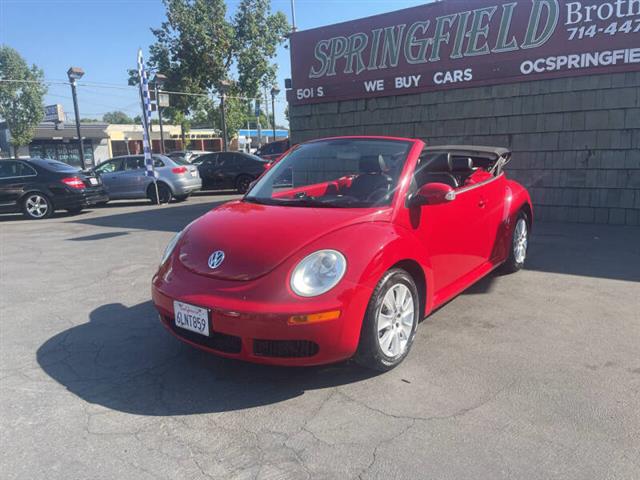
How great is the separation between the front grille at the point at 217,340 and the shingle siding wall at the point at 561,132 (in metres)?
7.26

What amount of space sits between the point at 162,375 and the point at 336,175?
2060 millimetres

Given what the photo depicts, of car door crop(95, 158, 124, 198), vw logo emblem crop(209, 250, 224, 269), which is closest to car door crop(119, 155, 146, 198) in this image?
car door crop(95, 158, 124, 198)

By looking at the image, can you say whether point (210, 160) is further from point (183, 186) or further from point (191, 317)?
point (191, 317)

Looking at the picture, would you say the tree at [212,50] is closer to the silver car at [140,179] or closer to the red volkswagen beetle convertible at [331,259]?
the silver car at [140,179]

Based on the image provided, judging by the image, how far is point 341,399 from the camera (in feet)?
9.44

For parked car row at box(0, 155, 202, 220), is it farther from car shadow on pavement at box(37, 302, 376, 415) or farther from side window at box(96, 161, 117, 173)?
car shadow on pavement at box(37, 302, 376, 415)

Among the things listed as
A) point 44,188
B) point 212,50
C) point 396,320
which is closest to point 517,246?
point 396,320

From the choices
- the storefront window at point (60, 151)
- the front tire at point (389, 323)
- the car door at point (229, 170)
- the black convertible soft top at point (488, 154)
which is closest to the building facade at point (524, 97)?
the black convertible soft top at point (488, 154)

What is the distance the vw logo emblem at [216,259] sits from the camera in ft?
9.95

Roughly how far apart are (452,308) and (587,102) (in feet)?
18.0

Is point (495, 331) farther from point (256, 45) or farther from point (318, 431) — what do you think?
point (256, 45)

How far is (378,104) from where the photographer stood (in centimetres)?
1002

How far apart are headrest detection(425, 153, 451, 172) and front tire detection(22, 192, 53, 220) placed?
9.82m

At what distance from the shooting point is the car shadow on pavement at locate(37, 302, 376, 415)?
2.89 m
